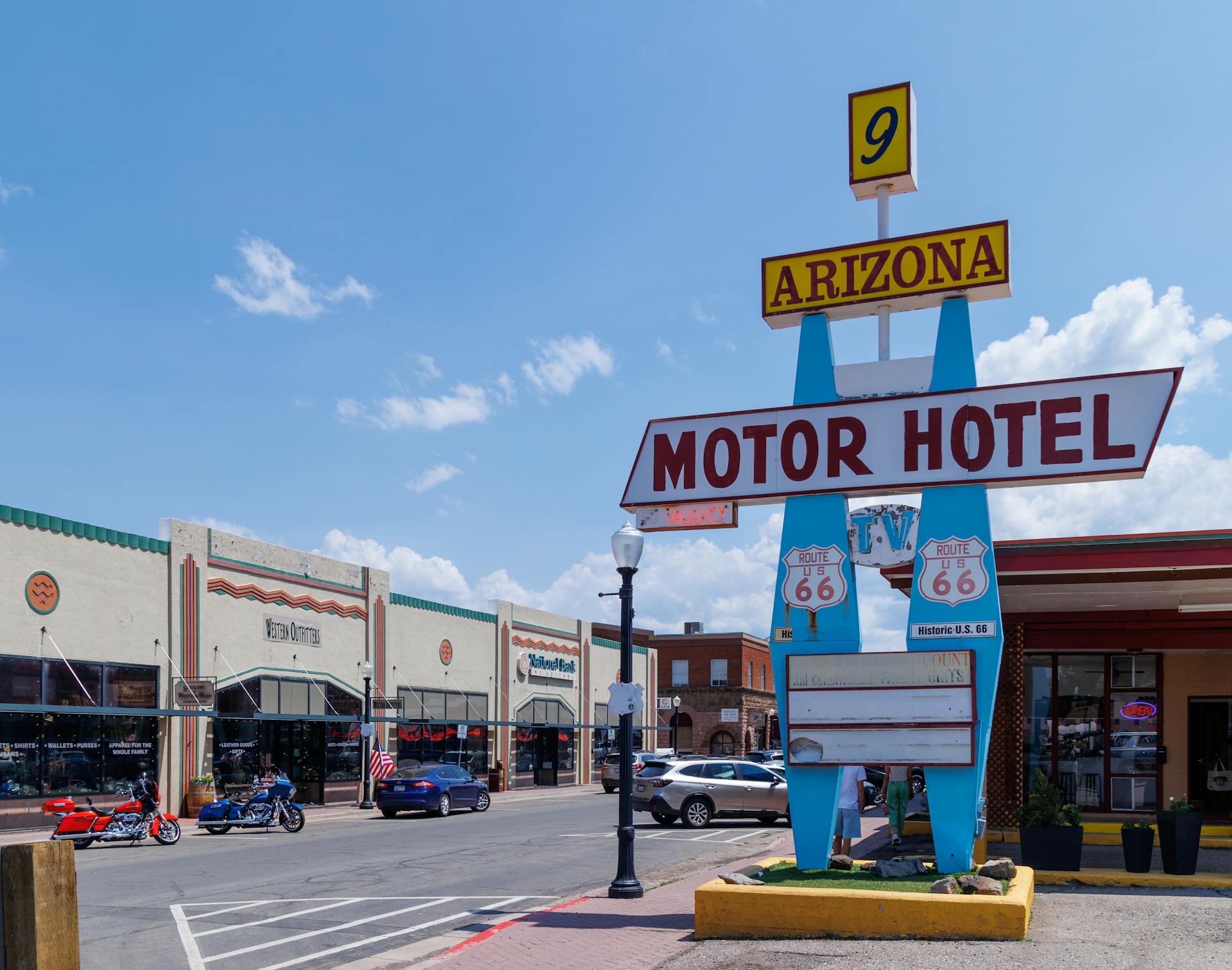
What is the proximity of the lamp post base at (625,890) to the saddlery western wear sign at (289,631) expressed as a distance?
20.2m

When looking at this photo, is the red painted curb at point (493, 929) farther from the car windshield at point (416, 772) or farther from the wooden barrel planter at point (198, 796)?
the wooden barrel planter at point (198, 796)

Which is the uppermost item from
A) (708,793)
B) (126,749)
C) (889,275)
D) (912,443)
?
(889,275)

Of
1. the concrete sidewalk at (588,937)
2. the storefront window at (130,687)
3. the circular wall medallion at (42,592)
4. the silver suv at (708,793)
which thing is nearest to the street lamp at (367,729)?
the storefront window at (130,687)

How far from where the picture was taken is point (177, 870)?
1736 centimetres

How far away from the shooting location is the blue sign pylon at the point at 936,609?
39.6 ft

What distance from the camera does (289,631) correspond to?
32.3 m

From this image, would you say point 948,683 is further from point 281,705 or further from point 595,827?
point 281,705

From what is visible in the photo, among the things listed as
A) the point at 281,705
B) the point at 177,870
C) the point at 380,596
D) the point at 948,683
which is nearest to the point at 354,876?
the point at 177,870

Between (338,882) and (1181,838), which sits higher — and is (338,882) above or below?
below

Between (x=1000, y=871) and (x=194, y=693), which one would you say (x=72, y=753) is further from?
(x=1000, y=871)

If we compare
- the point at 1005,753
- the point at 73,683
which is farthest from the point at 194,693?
the point at 1005,753

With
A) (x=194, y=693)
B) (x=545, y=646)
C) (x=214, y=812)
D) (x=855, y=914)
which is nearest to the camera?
(x=855, y=914)

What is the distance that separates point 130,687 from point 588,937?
19.3 meters

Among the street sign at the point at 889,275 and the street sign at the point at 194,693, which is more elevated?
the street sign at the point at 889,275
